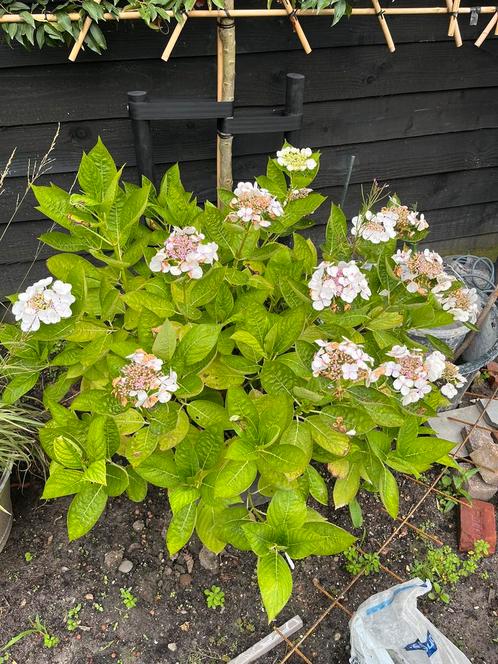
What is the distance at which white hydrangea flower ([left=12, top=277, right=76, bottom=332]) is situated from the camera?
44.7 inches

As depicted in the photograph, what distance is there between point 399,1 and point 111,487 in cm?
222

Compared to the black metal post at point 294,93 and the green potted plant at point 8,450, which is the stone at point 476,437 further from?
the green potted plant at point 8,450

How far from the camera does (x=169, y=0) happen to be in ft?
5.61

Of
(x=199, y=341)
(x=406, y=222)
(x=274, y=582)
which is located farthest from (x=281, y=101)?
(x=274, y=582)

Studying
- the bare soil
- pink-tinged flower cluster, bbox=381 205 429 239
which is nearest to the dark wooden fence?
pink-tinged flower cluster, bbox=381 205 429 239

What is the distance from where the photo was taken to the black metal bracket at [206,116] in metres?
1.79

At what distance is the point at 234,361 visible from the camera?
1.39 meters

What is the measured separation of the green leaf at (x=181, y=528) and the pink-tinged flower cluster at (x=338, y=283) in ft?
2.00

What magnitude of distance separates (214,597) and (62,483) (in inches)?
28.3

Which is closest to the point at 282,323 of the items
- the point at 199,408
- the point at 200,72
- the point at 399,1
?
the point at 199,408

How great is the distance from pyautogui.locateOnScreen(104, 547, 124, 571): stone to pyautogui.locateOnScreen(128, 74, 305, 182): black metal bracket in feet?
4.56

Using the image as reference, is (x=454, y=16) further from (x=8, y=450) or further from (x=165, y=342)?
(x=8, y=450)

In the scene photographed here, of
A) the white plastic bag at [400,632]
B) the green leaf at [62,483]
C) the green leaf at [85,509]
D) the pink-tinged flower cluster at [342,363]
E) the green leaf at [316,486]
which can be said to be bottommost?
the white plastic bag at [400,632]

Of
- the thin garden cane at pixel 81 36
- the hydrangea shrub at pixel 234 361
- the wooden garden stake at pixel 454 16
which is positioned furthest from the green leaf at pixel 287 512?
the wooden garden stake at pixel 454 16
